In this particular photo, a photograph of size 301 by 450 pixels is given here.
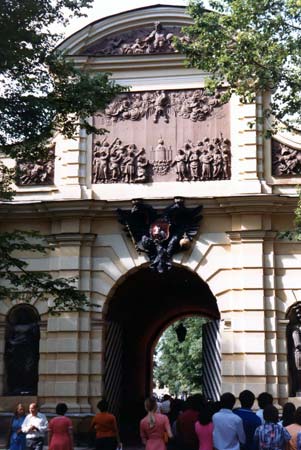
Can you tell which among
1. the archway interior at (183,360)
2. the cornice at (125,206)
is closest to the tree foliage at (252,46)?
the cornice at (125,206)

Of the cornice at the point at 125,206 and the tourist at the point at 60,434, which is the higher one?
A: the cornice at the point at 125,206

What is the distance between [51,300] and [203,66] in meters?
6.78

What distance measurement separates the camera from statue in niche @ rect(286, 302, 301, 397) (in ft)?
56.0

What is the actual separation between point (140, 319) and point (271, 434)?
1569 cm

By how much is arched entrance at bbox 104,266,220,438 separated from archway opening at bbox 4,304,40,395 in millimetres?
1776

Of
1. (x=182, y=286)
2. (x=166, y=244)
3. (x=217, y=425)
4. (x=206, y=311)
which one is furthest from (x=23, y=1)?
(x=206, y=311)

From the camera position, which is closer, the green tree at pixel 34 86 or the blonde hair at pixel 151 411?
the blonde hair at pixel 151 411

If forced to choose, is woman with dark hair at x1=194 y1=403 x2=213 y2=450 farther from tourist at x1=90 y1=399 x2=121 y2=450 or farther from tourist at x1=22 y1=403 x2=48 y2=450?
tourist at x1=22 y1=403 x2=48 y2=450

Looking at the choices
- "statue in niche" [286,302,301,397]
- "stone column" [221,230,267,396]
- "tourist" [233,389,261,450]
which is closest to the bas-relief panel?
"stone column" [221,230,267,396]

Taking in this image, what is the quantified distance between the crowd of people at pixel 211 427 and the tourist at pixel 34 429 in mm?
1639

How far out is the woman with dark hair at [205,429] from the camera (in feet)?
28.2

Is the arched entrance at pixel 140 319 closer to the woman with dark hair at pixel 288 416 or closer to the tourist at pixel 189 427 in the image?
the tourist at pixel 189 427

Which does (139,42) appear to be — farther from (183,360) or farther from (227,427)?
(183,360)

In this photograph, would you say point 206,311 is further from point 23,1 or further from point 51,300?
point 23,1
